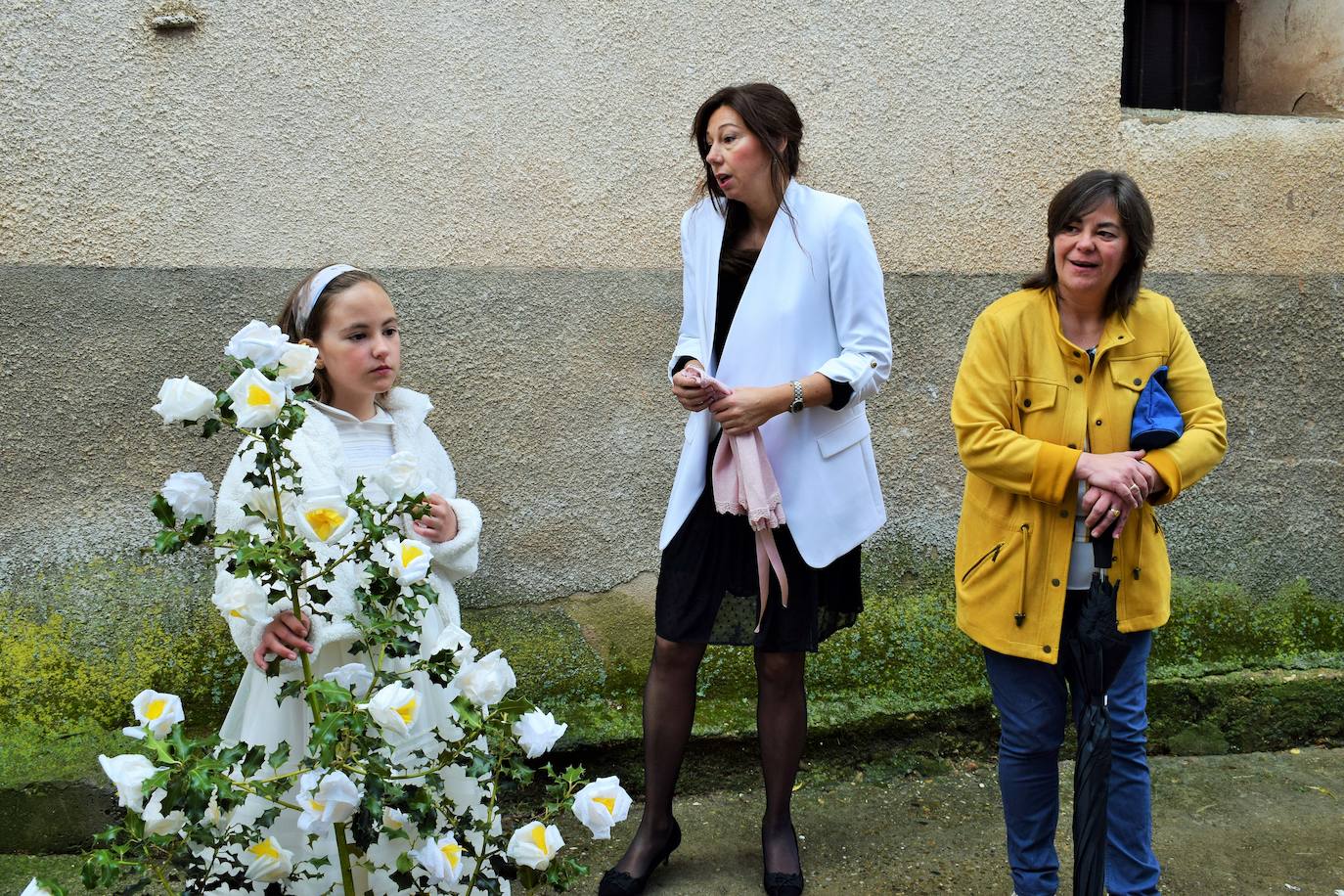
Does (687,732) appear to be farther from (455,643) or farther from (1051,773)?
(455,643)

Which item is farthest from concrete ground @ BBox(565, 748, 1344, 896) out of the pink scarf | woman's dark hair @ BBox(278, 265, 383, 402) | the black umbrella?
woman's dark hair @ BBox(278, 265, 383, 402)

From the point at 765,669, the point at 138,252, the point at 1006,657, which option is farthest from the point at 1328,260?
the point at 138,252

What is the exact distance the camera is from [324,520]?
5.89 ft

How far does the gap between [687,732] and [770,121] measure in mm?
1444

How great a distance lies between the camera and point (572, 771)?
1960 millimetres

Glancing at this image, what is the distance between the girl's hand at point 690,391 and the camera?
2.73m

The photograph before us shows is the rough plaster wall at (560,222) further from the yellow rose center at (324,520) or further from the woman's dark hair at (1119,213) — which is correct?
the yellow rose center at (324,520)

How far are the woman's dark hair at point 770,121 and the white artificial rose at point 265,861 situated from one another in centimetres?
173

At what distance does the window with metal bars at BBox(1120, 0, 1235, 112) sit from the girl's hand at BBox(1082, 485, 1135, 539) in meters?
2.21

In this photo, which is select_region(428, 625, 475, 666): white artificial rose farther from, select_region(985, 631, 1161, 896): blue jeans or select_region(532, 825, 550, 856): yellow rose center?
select_region(985, 631, 1161, 896): blue jeans

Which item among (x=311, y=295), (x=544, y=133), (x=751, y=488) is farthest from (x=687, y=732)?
(x=544, y=133)

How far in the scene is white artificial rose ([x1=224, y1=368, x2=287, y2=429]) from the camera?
1717 mm

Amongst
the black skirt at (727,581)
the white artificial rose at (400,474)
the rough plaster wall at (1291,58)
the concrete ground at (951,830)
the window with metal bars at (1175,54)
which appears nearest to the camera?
the white artificial rose at (400,474)

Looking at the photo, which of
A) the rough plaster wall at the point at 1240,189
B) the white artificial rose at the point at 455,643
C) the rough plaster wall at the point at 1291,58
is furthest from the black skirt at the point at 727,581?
the rough plaster wall at the point at 1291,58
